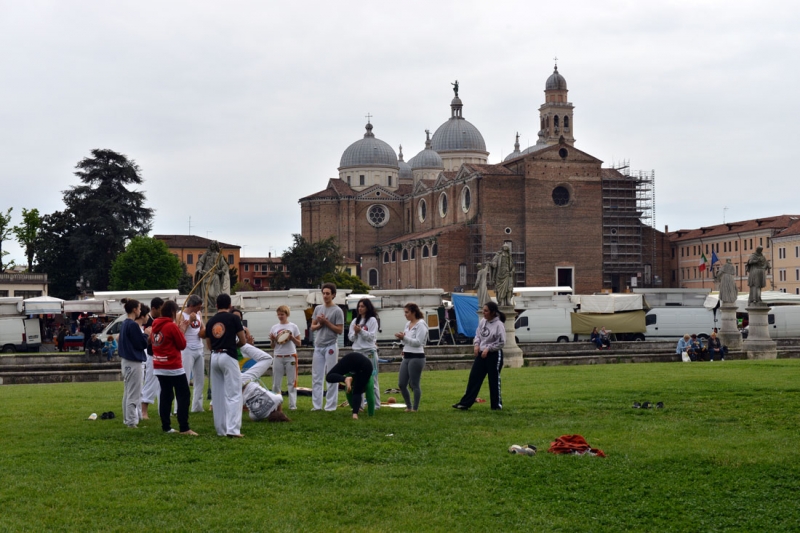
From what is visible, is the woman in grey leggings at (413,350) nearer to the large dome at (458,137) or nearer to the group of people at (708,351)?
the group of people at (708,351)

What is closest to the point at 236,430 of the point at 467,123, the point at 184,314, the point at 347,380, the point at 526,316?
the point at 347,380

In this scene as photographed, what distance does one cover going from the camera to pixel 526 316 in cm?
4094

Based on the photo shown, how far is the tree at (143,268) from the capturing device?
59875 millimetres

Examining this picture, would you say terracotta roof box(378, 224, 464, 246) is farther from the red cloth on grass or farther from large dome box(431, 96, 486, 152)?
the red cloth on grass

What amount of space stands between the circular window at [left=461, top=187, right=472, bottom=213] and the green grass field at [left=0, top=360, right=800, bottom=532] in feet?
225

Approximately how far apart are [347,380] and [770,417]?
5.11 m

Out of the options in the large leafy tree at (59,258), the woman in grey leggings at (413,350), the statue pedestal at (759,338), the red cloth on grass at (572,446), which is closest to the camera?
the red cloth on grass at (572,446)

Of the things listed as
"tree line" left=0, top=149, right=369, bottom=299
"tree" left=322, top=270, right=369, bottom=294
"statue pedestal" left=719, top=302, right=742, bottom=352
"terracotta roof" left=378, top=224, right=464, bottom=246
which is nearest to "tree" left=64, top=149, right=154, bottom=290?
"tree line" left=0, top=149, right=369, bottom=299

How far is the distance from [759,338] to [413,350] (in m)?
16.8

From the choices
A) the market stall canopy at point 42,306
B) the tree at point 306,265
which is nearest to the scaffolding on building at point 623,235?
the tree at point 306,265

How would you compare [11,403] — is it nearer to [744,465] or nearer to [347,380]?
[347,380]

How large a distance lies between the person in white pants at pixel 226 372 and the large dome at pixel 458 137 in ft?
312

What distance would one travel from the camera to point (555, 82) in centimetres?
9994

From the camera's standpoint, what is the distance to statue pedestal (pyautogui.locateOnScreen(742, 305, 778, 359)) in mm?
26031
